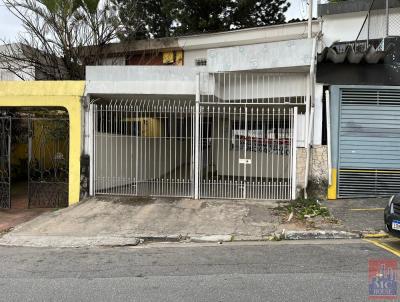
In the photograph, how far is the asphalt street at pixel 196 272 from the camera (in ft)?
16.5

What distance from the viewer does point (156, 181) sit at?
12578 mm

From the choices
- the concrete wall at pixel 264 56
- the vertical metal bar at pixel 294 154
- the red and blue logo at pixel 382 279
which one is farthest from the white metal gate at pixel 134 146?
the red and blue logo at pixel 382 279

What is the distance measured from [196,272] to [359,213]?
521 centimetres

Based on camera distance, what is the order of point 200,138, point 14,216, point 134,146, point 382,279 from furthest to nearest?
point 134,146
point 200,138
point 14,216
point 382,279

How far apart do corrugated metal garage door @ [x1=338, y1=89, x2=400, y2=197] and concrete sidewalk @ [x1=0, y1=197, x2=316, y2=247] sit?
6.95ft

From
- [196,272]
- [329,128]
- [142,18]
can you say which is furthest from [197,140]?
[142,18]

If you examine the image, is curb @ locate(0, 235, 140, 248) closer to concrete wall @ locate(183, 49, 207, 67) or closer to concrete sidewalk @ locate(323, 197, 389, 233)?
concrete sidewalk @ locate(323, 197, 389, 233)

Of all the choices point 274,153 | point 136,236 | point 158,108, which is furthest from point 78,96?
point 274,153

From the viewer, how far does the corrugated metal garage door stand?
1099 cm

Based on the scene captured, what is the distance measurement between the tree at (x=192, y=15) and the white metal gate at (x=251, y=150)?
7.39 metres

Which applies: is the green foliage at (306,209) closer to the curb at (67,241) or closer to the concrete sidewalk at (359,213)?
the concrete sidewalk at (359,213)

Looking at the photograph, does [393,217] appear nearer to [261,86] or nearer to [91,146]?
[261,86]

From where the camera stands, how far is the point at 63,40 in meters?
17.4

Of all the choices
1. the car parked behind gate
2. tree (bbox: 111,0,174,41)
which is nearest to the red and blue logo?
the car parked behind gate
